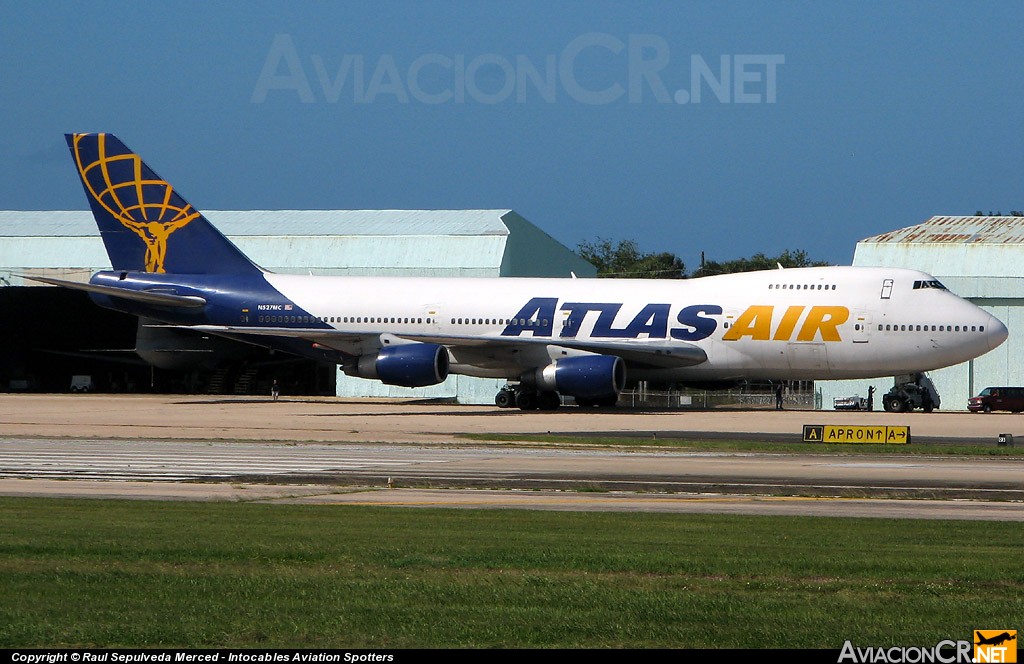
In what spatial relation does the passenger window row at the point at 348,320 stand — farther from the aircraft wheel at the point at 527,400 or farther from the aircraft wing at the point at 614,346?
the aircraft wheel at the point at 527,400

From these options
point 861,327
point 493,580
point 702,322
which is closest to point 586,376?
point 702,322

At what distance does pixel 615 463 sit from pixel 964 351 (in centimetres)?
2333

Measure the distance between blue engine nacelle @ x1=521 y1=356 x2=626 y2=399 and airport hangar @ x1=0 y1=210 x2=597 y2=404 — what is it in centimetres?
1428

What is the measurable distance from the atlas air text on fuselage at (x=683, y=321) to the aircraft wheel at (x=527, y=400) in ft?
7.10

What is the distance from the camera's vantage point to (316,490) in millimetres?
19406

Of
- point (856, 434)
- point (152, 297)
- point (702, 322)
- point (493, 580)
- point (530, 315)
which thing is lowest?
point (493, 580)

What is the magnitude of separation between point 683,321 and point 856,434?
15228 millimetres

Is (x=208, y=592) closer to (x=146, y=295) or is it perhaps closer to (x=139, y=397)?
(x=146, y=295)

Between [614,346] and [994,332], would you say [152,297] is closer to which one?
[614,346]

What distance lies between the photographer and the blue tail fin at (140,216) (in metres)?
51.9

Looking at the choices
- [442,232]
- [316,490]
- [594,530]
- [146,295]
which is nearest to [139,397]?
[146,295]

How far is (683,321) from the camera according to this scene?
150ft

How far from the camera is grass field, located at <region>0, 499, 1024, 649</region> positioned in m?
8.85

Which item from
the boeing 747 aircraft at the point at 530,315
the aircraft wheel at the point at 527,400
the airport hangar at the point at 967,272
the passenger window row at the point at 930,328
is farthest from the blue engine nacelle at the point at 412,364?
the airport hangar at the point at 967,272
